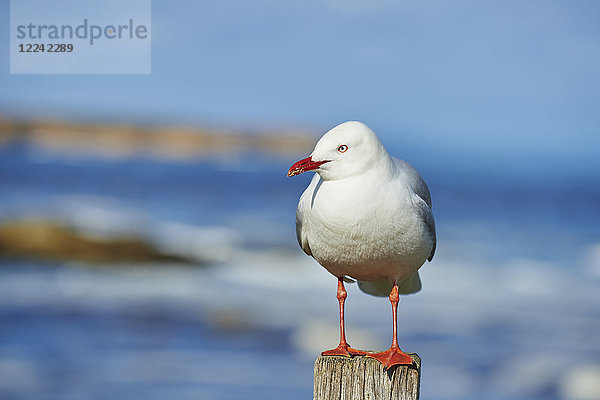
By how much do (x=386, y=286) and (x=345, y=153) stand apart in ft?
3.63

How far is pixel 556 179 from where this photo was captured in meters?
38.2

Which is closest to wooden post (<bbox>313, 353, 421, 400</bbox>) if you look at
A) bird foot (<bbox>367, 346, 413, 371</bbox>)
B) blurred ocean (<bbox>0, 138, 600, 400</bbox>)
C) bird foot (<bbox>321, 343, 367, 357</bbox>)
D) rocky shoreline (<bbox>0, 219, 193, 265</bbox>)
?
bird foot (<bbox>367, 346, 413, 371</bbox>)

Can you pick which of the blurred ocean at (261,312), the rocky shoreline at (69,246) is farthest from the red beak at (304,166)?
the rocky shoreline at (69,246)

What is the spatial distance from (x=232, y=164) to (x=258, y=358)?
41288 millimetres

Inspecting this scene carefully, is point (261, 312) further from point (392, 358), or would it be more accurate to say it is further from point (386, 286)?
point (392, 358)

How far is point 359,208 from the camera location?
359 centimetres

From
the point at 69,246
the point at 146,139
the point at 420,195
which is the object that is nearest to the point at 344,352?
the point at 420,195

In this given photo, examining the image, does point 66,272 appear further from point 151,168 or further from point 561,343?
point 151,168

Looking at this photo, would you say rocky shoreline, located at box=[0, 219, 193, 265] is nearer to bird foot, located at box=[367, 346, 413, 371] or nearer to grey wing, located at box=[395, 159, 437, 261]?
grey wing, located at box=[395, 159, 437, 261]

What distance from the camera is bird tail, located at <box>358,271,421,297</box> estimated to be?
445cm

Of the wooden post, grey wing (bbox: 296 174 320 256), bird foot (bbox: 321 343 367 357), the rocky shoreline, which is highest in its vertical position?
the rocky shoreline

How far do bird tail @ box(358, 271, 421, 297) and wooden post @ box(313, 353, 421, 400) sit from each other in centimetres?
106

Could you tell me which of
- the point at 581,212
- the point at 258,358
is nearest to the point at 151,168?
the point at 581,212

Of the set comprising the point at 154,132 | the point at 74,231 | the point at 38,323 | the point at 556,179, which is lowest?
the point at 38,323
